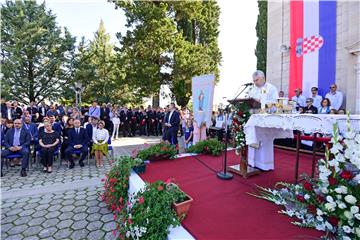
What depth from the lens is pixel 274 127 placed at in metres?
3.32

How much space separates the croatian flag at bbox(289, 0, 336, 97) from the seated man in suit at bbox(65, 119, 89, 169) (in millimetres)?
7143

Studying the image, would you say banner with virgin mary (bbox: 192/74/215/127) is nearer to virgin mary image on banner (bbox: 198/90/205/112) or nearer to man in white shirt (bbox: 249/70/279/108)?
virgin mary image on banner (bbox: 198/90/205/112)

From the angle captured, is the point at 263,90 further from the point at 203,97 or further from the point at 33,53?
the point at 33,53

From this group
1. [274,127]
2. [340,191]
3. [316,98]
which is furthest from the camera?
[316,98]

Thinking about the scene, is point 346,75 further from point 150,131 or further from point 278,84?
point 150,131

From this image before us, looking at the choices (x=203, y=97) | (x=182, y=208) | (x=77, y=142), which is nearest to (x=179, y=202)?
(x=182, y=208)

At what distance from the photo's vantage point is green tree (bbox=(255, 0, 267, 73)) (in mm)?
13406

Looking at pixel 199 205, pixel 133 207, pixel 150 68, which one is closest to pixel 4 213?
pixel 133 207

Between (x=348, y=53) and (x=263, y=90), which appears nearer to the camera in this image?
(x=263, y=90)

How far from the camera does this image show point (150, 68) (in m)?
14.6

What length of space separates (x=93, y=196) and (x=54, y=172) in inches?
82.9

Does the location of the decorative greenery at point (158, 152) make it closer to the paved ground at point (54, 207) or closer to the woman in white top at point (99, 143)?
the paved ground at point (54, 207)

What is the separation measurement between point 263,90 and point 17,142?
6.03 m

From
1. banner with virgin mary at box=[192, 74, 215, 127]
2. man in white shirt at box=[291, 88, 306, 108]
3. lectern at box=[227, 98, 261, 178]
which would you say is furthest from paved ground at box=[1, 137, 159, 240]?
man in white shirt at box=[291, 88, 306, 108]
